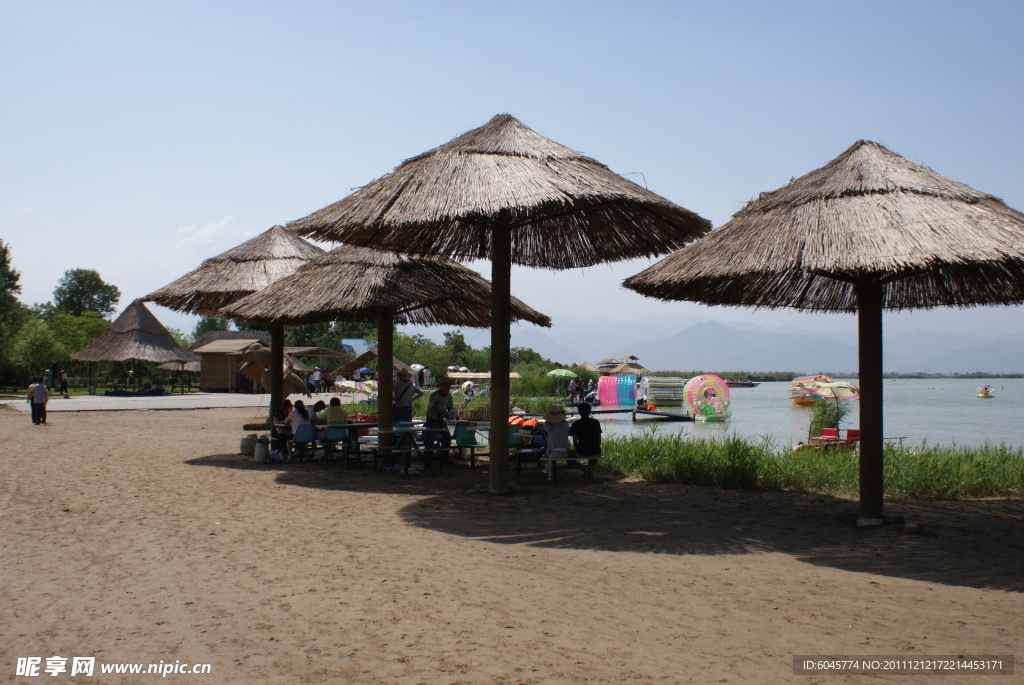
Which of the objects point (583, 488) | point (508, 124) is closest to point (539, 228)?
point (508, 124)

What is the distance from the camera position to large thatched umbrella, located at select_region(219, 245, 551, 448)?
10328 millimetres

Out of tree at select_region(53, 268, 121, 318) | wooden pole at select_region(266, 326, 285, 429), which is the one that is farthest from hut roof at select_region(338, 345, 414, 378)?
tree at select_region(53, 268, 121, 318)

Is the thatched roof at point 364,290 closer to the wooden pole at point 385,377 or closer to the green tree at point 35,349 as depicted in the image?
the wooden pole at point 385,377

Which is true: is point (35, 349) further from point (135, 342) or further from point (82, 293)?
point (82, 293)

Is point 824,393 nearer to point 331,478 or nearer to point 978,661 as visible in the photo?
point 331,478

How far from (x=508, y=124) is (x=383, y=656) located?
661cm

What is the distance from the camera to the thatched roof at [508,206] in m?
7.45

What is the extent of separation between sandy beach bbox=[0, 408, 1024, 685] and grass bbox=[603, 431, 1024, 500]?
51 cm

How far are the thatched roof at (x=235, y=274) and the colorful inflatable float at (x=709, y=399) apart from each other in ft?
61.0

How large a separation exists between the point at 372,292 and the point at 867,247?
6.23 metres

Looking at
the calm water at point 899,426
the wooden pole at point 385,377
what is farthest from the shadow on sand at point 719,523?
the calm water at point 899,426

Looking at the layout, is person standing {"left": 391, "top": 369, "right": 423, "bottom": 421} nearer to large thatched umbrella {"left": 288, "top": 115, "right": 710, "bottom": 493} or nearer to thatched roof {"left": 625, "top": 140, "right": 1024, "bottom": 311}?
large thatched umbrella {"left": 288, "top": 115, "right": 710, "bottom": 493}

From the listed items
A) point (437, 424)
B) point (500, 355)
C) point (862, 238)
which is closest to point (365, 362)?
point (437, 424)

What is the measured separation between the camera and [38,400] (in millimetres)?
17141
